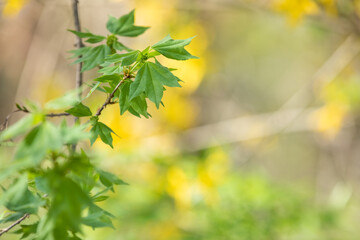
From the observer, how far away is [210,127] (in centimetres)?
329

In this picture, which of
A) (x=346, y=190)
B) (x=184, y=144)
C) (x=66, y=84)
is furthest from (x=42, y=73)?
(x=346, y=190)

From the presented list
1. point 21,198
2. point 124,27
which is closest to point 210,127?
point 124,27

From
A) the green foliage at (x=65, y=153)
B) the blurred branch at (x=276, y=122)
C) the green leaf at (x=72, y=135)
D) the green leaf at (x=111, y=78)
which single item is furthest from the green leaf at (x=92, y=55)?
the blurred branch at (x=276, y=122)

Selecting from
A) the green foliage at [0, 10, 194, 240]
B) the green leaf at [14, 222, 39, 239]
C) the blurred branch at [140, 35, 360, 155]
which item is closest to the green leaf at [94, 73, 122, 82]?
the green foliage at [0, 10, 194, 240]

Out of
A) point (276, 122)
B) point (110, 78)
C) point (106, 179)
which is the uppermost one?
point (276, 122)

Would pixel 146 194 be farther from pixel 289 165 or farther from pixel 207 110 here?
pixel 289 165

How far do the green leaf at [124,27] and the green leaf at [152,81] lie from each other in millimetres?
239

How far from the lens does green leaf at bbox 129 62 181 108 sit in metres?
0.59

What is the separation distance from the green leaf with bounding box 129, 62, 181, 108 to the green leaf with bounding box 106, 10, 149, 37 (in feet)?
0.78

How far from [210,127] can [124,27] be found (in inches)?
98.8

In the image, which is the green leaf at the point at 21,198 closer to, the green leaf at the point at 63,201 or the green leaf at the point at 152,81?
the green leaf at the point at 63,201

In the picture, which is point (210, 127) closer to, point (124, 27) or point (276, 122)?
point (276, 122)

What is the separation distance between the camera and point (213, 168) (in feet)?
7.09

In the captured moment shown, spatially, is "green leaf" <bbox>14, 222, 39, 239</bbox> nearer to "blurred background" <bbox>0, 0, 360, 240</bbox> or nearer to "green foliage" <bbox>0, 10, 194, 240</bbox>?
"green foliage" <bbox>0, 10, 194, 240</bbox>
